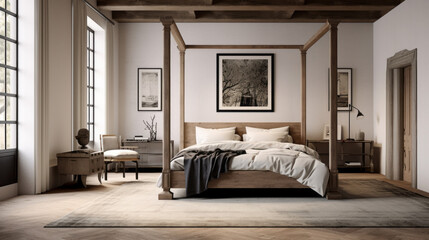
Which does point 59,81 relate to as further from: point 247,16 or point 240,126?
point 247,16

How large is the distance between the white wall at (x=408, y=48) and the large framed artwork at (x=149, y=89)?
449 cm

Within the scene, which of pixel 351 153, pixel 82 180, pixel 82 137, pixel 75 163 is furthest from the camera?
pixel 351 153

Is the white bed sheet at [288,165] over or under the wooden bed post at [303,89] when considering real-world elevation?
under

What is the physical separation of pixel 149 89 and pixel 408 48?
505 cm

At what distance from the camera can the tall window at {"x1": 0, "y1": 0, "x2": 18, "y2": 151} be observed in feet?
18.1

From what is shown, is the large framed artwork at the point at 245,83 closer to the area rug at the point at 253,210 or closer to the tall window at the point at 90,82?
the tall window at the point at 90,82

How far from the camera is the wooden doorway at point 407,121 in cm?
736

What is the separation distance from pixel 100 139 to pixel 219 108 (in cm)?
262

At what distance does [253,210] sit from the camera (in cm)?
485

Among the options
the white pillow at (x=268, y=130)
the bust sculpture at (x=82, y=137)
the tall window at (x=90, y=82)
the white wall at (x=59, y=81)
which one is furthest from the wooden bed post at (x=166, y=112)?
the tall window at (x=90, y=82)

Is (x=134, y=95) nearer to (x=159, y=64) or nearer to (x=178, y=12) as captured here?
(x=159, y=64)

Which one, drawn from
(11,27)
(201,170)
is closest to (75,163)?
(201,170)

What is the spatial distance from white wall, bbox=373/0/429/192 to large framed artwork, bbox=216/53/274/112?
2145mm

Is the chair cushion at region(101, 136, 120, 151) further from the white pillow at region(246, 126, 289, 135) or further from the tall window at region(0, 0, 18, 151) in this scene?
the white pillow at region(246, 126, 289, 135)
